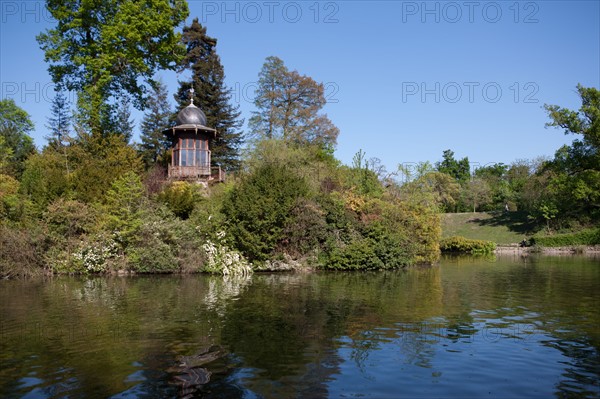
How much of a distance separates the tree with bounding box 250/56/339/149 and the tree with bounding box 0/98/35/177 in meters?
21.9

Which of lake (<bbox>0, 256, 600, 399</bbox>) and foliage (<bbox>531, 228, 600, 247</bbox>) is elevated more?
foliage (<bbox>531, 228, 600, 247</bbox>)

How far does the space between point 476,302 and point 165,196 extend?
684 inches

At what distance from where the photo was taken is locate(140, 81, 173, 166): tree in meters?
47.6

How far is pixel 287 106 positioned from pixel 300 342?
4243cm

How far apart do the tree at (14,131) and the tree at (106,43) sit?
45.3 ft

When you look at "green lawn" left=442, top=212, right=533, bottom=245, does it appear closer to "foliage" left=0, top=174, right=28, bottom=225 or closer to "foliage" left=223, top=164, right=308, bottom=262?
"foliage" left=223, top=164, right=308, bottom=262

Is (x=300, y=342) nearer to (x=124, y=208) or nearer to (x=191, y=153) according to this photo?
(x=124, y=208)

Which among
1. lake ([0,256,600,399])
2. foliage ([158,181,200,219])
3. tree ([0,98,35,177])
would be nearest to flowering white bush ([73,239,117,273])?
foliage ([158,181,200,219])

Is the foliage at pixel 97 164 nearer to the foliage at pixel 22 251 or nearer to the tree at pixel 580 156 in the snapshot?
the foliage at pixel 22 251

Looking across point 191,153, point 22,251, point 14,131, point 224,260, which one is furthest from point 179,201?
point 14,131

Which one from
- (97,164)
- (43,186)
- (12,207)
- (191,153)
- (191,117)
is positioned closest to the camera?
(12,207)

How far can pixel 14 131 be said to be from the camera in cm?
5566

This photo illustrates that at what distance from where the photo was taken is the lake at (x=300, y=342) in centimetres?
798

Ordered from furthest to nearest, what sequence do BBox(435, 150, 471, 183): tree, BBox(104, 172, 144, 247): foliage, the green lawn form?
BBox(435, 150, 471, 183): tree → the green lawn → BBox(104, 172, 144, 247): foliage
